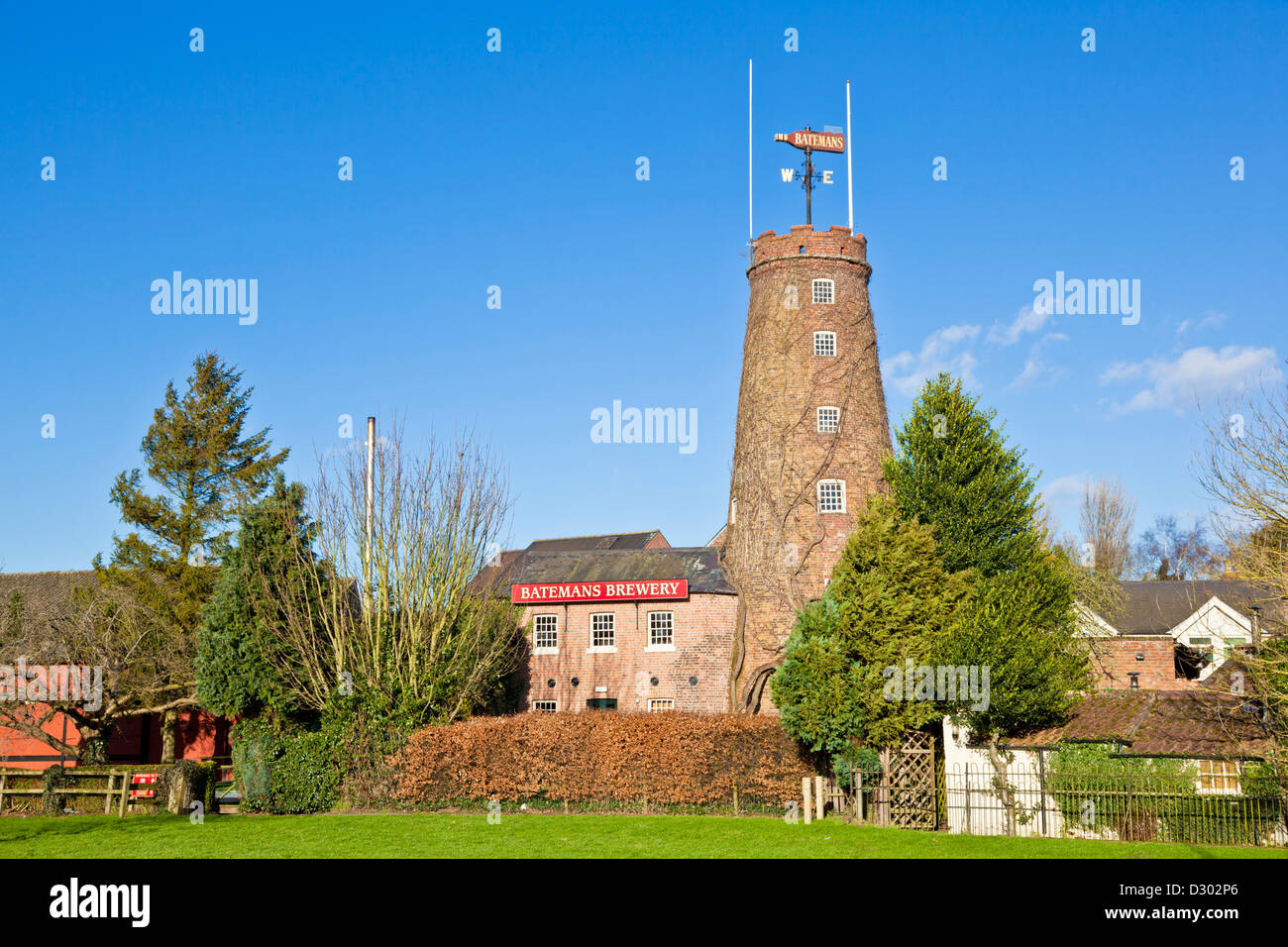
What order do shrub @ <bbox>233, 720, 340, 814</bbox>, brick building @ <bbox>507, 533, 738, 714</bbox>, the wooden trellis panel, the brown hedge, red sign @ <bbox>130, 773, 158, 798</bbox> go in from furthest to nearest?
brick building @ <bbox>507, 533, 738, 714</bbox> < shrub @ <bbox>233, 720, 340, 814</bbox> < the brown hedge < the wooden trellis panel < red sign @ <bbox>130, 773, 158, 798</bbox>

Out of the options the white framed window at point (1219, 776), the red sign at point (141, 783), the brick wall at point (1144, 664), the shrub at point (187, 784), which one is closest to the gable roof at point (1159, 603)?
the brick wall at point (1144, 664)

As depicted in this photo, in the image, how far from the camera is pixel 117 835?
68.1 feet

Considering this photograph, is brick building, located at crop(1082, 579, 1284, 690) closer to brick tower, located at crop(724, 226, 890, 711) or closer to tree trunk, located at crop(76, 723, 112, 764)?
brick tower, located at crop(724, 226, 890, 711)

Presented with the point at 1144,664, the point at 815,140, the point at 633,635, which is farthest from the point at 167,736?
the point at 1144,664

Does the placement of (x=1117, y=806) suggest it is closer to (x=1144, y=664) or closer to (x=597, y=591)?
(x=597, y=591)

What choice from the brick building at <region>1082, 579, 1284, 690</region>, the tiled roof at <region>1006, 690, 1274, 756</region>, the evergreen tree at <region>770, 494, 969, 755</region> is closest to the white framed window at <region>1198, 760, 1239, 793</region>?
the tiled roof at <region>1006, 690, 1274, 756</region>

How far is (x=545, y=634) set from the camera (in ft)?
124

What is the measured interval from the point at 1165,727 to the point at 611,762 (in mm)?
12973

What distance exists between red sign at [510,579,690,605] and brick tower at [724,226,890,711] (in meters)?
2.27

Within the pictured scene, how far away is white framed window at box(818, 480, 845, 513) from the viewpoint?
35000 mm

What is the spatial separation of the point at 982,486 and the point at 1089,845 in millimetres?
12333

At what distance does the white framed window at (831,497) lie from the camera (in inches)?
1378
